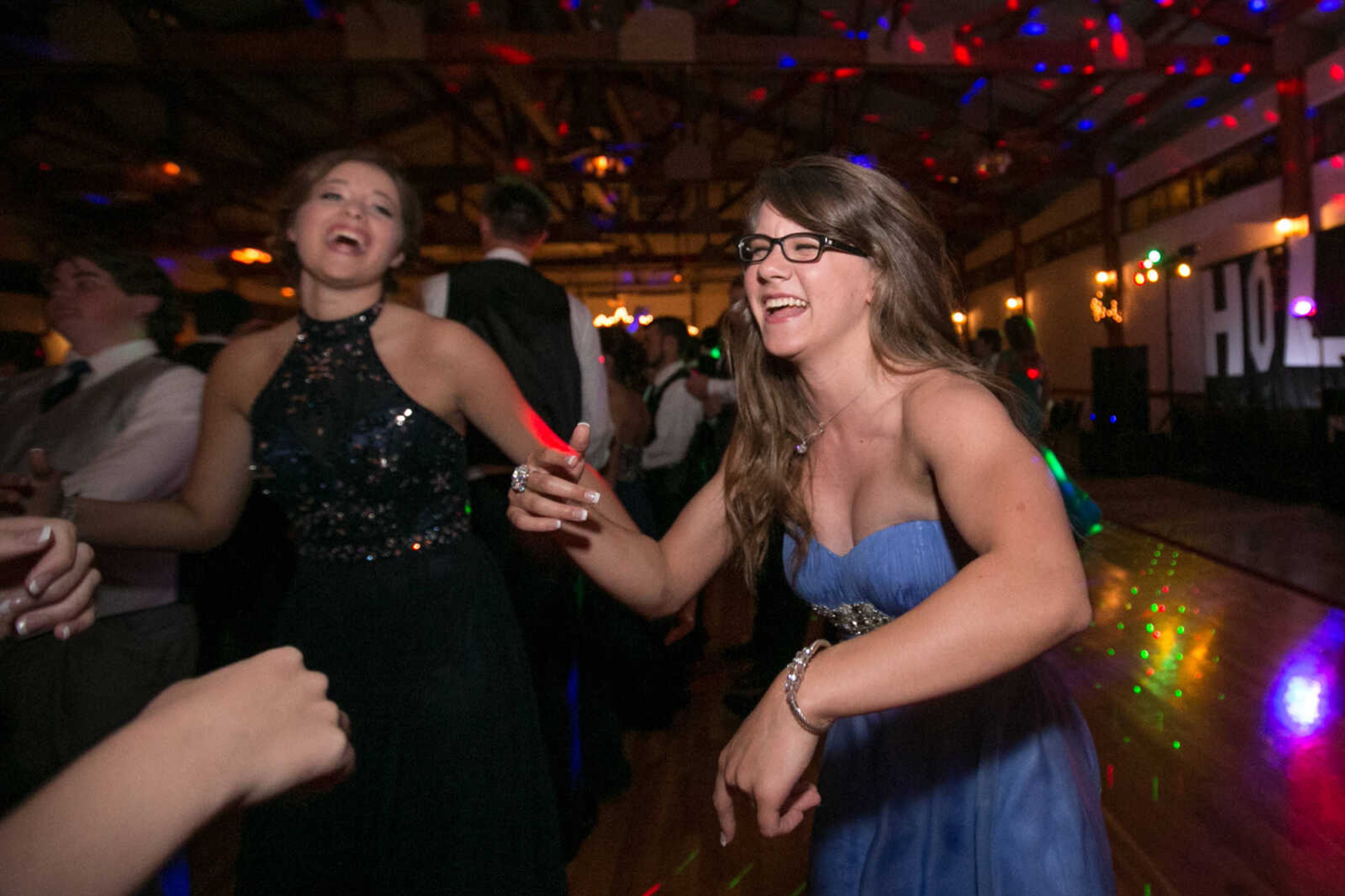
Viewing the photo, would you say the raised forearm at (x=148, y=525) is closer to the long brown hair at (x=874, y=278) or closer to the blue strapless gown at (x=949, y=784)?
the long brown hair at (x=874, y=278)

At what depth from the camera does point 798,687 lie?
2.57ft

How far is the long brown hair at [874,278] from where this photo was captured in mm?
1104

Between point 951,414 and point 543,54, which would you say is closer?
point 951,414

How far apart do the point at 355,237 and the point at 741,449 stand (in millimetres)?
829

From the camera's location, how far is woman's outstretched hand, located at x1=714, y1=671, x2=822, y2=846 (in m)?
0.79

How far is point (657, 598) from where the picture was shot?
1212 millimetres

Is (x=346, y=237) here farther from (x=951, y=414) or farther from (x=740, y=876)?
(x=740, y=876)

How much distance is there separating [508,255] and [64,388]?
1.10 metres

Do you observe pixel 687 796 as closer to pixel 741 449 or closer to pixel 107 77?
pixel 741 449

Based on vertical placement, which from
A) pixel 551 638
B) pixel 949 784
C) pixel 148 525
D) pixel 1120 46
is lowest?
pixel 551 638

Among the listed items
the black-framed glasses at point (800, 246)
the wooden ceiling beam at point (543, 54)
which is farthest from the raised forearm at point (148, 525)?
the wooden ceiling beam at point (543, 54)

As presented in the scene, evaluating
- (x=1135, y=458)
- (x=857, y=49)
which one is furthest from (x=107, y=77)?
(x=1135, y=458)

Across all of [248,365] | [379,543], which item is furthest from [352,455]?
[248,365]

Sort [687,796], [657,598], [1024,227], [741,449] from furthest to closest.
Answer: [1024,227] → [687,796] → [741,449] → [657,598]
